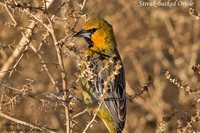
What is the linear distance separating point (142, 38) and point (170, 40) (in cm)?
48

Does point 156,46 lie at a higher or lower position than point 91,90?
lower

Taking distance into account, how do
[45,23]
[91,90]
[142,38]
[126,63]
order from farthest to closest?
[126,63]
[142,38]
[91,90]
[45,23]

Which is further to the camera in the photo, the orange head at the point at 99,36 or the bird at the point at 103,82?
the orange head at the point at 99,36

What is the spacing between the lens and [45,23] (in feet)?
12.2

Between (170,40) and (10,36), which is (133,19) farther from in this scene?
(10,36)

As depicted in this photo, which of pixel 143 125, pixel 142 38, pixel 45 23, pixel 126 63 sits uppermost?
pixel 45 23

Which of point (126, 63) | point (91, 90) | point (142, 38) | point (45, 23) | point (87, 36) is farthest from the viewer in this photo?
point (126, 63)

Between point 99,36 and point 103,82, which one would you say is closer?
point 103,82

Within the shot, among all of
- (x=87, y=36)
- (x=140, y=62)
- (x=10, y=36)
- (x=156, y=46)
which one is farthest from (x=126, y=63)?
(x=87, y=36)

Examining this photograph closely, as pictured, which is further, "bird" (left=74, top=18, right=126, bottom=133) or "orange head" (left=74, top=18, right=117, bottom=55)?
"orange head" (left=74, top=18, right=117, bottom=55)

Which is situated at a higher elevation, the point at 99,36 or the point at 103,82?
the point at 99,36

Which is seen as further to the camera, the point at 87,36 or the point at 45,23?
the point at 87,36

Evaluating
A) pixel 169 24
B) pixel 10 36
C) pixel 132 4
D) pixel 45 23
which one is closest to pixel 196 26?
pixel 169 24

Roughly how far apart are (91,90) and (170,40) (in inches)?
141
